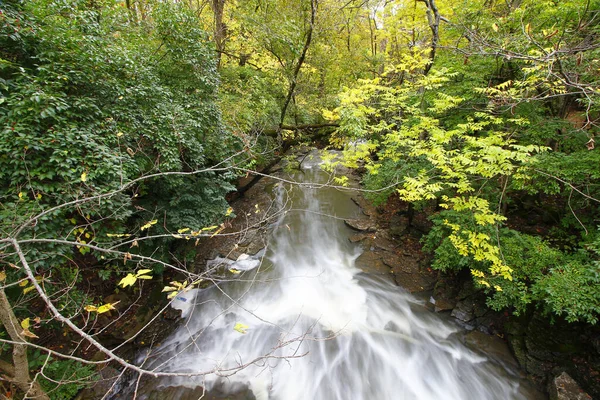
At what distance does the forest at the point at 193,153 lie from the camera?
3.48 meters

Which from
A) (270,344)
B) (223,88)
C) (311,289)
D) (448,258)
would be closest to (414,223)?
(448,258)

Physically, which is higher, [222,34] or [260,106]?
[222,34]

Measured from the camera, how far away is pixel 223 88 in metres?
8.34

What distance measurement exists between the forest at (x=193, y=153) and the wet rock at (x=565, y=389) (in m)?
0.83

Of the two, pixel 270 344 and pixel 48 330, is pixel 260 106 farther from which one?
pixel 48 330

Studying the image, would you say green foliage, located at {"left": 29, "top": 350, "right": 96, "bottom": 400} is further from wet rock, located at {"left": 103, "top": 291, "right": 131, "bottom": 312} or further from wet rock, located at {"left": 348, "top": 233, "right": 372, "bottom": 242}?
wet rock, located at {"left": 348, "top": 233, "right": 372, "bottom": 242}

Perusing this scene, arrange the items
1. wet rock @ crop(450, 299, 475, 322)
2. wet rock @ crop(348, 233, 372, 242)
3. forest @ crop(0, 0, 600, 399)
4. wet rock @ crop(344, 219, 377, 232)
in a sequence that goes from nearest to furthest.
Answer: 1. forest @ crop(0, 0, 600, 399)
2. wet rock @ crop(450, 299, 475, 322)
3. wet rock @ crop(348, 233, 372, 242)
4. wet rock @ crop(344, 219, 377, 232)

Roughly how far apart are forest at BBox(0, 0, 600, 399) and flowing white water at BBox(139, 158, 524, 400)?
1.40m

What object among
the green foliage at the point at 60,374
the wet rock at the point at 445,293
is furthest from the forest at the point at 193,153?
the wet rock at the point at 445,293

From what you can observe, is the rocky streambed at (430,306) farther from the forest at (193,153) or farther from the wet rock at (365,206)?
the forest at (193,153)

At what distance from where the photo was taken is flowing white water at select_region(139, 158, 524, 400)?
A: 5012 mm

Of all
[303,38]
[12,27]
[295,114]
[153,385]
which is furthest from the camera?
[295,114]

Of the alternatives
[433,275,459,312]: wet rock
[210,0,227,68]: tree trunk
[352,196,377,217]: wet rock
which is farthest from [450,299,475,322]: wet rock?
[210,0,227,68]: tree trunk

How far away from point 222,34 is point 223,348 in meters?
9.57
